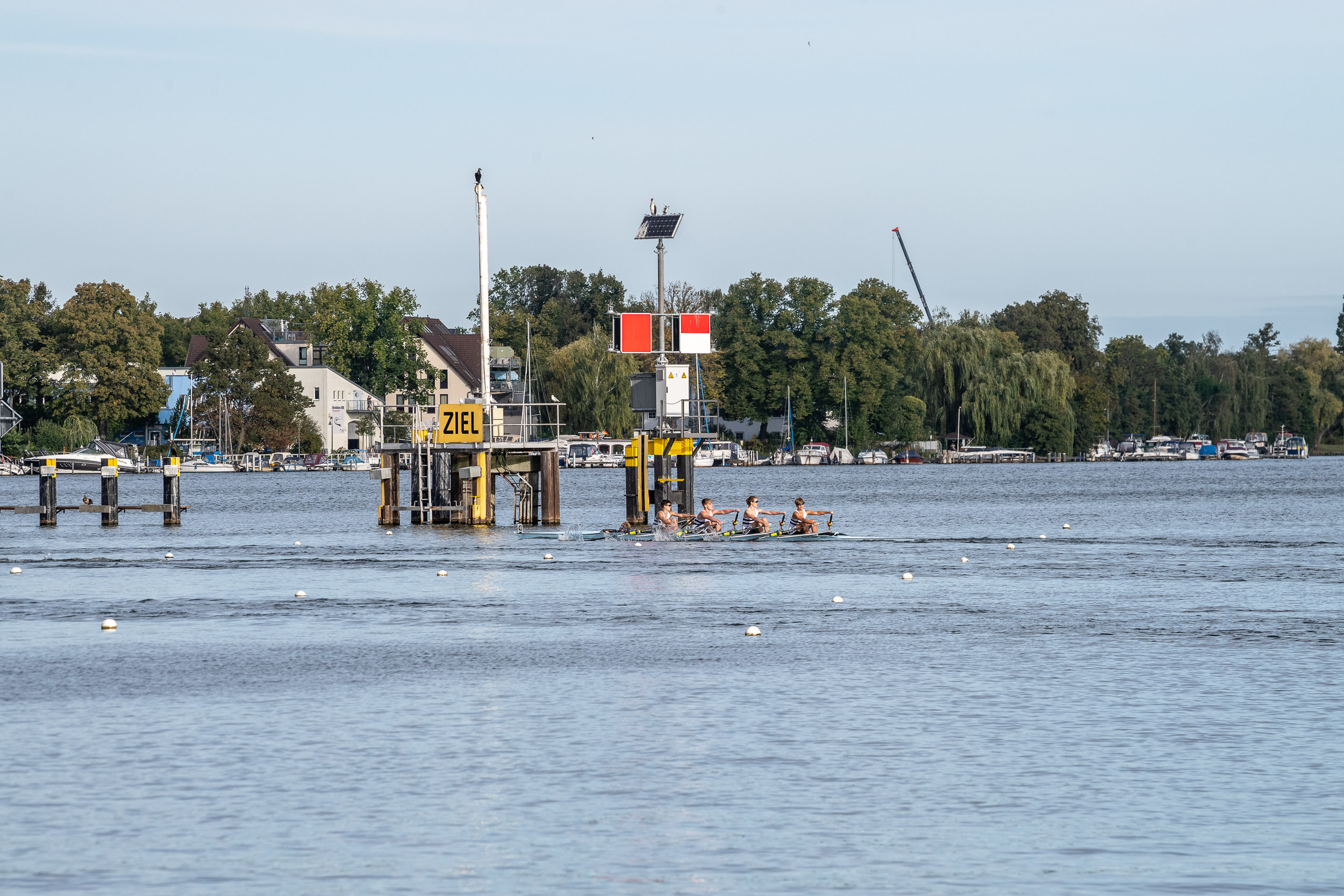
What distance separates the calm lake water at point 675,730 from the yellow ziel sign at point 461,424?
534 inches

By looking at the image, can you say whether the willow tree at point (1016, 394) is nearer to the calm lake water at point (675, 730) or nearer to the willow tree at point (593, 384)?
the willow tree at point (593, 384)

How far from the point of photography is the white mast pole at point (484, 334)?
51062 mm

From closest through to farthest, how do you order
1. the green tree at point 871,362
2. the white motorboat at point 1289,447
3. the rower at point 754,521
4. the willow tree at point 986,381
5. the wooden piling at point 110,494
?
the rower at point 754,521 < the wooden piling at point 110,494 < the willow tree at point 986,381 < the green tree at point 871,362 < the white motorboat at point 1289,447

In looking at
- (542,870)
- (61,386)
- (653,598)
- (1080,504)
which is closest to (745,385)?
(61,386)

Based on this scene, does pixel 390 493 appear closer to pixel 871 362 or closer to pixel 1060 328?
pixel 871 362

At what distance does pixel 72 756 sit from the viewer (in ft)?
50.5

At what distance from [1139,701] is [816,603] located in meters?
11.7

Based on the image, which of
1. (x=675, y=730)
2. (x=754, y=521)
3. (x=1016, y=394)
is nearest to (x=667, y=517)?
(x=754, y=521)

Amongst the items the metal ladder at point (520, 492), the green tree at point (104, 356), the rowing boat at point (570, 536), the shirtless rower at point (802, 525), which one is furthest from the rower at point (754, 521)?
the green tree at point (104, 356)

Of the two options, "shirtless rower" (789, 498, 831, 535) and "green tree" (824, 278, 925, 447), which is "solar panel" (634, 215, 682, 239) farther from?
"green tree" (824, 278, 925, 447)

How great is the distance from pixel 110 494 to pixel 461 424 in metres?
15.2

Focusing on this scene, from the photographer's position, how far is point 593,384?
140500 mm

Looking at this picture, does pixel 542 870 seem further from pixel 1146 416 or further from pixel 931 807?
pixel 1146 416

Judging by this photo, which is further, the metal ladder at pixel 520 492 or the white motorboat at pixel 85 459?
the white motorboat at pixel 85 459
